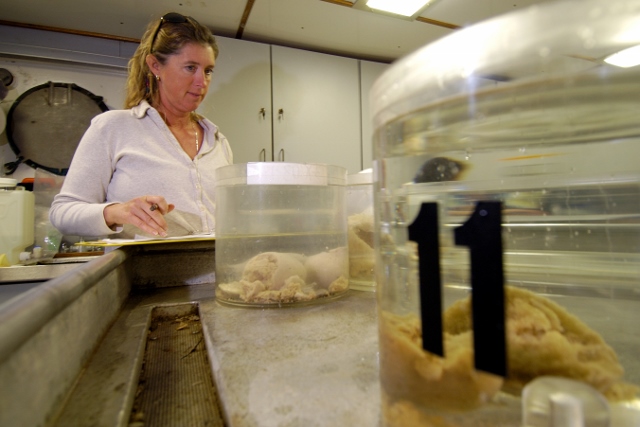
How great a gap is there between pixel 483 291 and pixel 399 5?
77.5 inches

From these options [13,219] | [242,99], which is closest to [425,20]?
[242,99]

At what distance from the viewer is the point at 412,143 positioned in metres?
0.23

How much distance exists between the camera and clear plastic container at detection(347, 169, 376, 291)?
24.2 inches

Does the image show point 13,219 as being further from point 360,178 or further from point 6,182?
point 360,178

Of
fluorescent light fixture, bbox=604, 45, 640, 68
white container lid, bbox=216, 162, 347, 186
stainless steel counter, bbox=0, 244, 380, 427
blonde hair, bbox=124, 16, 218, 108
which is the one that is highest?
blonde hair, bbox=124, 16, 218, 108

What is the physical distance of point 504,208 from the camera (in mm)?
179

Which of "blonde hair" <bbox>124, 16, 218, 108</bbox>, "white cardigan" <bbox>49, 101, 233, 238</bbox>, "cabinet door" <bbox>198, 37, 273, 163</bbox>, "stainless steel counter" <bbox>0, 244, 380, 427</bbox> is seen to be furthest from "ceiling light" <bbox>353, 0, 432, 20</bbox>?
"stainless steel counter" <bbox>0, 244, 380, 427</bbox>

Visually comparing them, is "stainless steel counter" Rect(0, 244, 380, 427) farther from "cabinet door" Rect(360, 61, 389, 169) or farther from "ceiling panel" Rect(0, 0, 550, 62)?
"cabinet door" Rect(360, 61, 389, 169)

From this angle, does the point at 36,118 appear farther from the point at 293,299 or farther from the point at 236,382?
the point at 236,382

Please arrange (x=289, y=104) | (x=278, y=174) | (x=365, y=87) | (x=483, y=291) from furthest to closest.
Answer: (x=365, y=87), (x=289, y=104), (x=278, y=174), (x=483, y=291)

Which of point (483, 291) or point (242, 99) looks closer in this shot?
point (483, 291)

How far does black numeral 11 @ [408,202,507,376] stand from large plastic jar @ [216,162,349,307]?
34 centimetres

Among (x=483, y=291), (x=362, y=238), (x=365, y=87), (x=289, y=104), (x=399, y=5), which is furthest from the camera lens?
(x=365, y=87)

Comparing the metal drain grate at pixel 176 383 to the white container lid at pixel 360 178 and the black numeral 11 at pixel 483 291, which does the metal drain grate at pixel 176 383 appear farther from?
the white container lid at pixel 360 178
